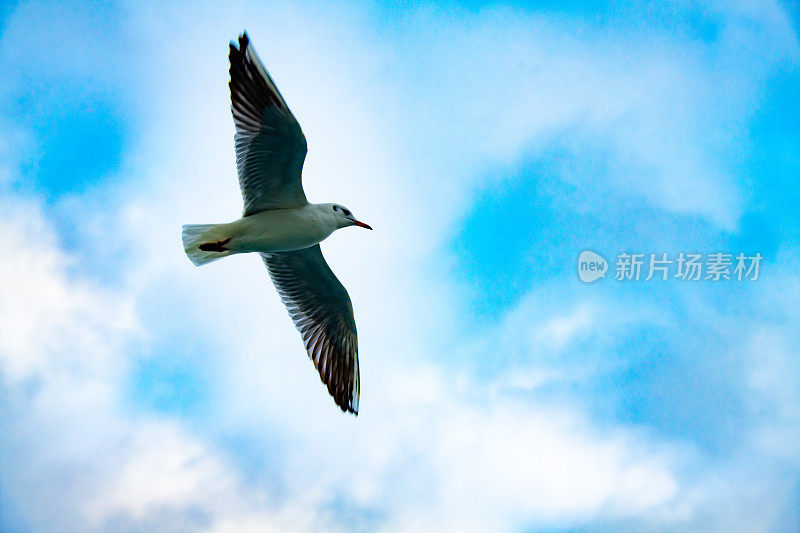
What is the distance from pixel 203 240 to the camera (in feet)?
20.1

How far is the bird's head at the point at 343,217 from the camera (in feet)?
21.4

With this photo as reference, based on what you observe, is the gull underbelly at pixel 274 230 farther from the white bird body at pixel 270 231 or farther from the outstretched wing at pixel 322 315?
the outstretched wing at pixel 322 315

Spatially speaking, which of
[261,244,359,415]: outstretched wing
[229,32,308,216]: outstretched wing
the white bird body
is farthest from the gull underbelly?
[261,244,359,415]: outstretched wing

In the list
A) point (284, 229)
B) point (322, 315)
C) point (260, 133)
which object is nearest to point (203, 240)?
point (284, 229)

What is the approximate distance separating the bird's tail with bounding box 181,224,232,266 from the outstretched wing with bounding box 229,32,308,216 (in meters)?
0.33

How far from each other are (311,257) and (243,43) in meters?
1.77

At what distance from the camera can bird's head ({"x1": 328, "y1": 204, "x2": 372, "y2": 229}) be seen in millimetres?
6523

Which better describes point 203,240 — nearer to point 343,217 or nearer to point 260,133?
point 260,133

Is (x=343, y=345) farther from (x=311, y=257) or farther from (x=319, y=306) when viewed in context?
(x=311, y=257)

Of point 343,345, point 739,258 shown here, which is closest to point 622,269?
point 739,258

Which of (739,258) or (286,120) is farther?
(739,258)

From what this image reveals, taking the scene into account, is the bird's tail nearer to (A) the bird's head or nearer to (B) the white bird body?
(B) the white bird body

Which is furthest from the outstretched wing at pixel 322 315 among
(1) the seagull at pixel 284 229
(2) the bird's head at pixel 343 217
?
(2) the bird's head at pixel 343 217

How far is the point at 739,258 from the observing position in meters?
8.16
